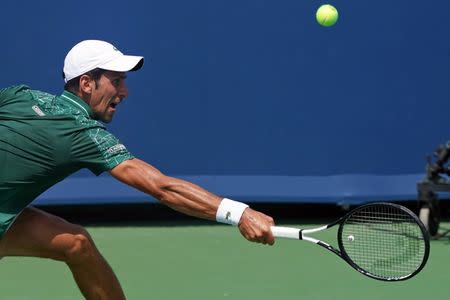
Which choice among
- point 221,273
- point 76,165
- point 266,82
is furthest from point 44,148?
point 266,82

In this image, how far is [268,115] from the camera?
7.33 m

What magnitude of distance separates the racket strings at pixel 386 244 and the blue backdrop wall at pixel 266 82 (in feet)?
10.4

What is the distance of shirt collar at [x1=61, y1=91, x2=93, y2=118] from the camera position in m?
3.73

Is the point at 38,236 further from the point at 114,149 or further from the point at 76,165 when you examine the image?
the point at 114,149

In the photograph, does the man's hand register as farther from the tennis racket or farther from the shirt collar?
the shirt collar

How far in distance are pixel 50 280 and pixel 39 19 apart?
7.67 feet

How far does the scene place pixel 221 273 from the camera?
5754 mm

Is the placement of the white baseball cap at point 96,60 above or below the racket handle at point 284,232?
above

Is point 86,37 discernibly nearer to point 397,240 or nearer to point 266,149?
point 266,149

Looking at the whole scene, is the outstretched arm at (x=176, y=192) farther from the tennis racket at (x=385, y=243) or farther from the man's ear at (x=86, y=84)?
the tennis racket at (x=385, y=243)

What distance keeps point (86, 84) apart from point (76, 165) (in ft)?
1.12

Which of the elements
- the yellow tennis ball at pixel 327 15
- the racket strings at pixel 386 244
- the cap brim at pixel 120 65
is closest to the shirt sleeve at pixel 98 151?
the cap brim at pixel 120 65

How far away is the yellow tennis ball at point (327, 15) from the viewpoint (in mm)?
7113

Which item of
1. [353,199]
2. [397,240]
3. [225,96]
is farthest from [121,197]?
[397,240]
